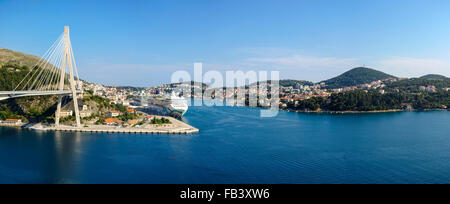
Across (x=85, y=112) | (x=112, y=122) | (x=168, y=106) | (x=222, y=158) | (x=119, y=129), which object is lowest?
(x=222, y=158)

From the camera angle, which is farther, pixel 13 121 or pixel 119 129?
pixel 13 121

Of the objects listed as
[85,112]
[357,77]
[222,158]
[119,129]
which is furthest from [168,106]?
[357,77]

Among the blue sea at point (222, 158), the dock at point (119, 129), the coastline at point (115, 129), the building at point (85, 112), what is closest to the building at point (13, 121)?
the coastline at point (115, 129)

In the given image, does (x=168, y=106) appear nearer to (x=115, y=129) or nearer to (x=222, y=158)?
(x=115, y=129)

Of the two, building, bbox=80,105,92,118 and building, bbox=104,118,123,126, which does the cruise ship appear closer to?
building, bbox=104,118,123,126
